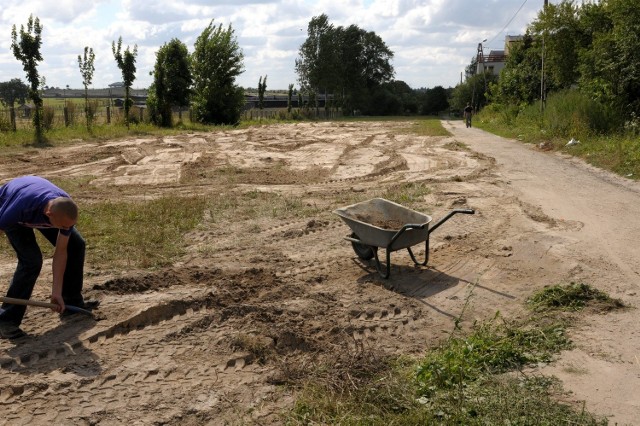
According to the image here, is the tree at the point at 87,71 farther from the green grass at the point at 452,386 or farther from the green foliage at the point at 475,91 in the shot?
the green foliage at the point at 475,91

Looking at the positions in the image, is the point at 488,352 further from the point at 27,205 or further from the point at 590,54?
the point at 590,54

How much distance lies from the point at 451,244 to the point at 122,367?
4.90 metres

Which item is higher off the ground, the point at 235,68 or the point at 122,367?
the point at 235,68

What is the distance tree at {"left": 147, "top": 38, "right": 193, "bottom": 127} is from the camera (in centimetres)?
3391

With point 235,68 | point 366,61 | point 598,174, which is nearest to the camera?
point 598,174

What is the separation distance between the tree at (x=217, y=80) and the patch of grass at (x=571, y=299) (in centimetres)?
3532

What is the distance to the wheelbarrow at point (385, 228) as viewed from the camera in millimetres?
6836

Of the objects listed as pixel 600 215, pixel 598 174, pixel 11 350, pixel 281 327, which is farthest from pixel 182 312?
pixel 598 174

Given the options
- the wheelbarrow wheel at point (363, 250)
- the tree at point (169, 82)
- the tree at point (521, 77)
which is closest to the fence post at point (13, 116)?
the tree at point (169, 82)

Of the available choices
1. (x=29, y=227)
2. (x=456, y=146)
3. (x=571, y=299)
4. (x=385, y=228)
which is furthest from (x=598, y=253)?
(x=456, y=146)

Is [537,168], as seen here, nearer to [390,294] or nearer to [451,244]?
[451,244]

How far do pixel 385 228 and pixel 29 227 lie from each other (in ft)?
13.0

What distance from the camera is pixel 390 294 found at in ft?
21.6

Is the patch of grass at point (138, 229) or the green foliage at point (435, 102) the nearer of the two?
the patch of grass at point (138, 229)
